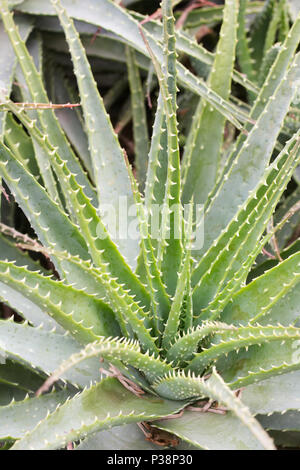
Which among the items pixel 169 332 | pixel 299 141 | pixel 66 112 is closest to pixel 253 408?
pixel 169 332

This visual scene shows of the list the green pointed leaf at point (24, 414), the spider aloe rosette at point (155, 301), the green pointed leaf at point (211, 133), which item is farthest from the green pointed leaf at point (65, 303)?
the green pointed leaf at point (211, 133)

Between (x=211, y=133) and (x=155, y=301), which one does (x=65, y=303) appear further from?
(x=211, y=133)

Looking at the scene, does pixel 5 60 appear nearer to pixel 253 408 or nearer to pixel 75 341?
pixel 75 341

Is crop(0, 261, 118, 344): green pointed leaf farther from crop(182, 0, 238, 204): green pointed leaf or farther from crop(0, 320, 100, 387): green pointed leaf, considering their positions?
crop(182, 0, 238, 204): green pointed leaf

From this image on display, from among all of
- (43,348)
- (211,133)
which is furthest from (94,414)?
(211,133)

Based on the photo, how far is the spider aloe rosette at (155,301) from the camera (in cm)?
69

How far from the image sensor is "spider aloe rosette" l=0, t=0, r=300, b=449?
27.0 inches

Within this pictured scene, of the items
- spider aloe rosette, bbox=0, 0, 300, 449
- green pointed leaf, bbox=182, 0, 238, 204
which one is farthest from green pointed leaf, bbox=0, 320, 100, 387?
green pointed leaf, bbox=182, 0, 238, 204

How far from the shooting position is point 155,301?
2.48ft

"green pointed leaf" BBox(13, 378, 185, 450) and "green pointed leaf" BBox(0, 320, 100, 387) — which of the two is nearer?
"green pointed leaf" BBox(13, 378, 185, 450)

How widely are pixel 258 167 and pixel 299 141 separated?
145 mm

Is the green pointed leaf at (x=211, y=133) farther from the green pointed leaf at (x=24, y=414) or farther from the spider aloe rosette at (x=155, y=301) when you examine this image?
the green pointed leaf at (x=24, y=414)

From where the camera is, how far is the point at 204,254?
0.85m

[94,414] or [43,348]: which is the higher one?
[43,348]
